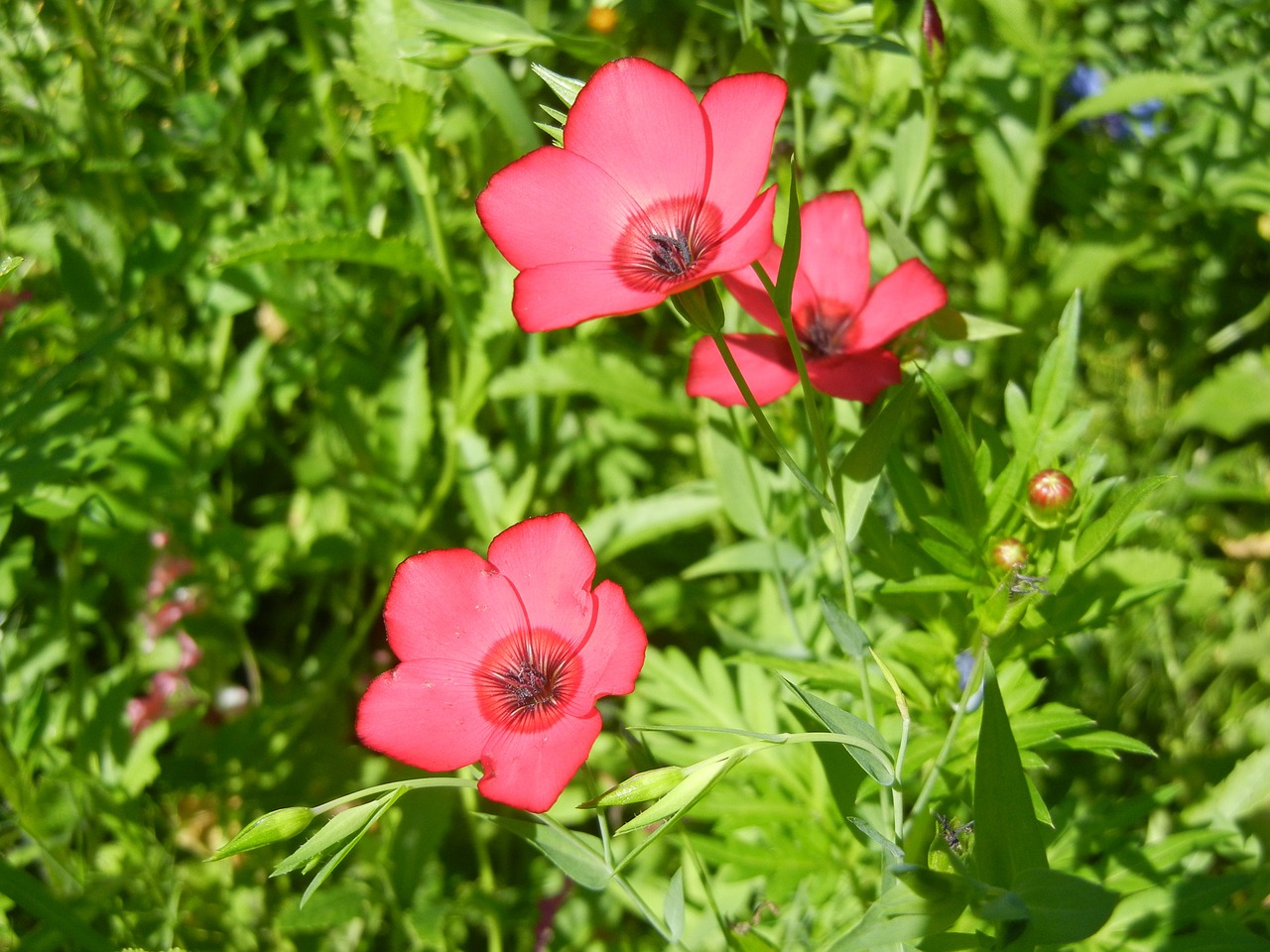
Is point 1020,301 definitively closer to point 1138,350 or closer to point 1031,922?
point 1138,350

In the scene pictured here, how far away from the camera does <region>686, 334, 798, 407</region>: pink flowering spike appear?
1.05 metres

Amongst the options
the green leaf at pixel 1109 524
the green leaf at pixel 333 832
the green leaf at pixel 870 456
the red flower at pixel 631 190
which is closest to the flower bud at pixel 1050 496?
the green leaf at pixel 1109 524

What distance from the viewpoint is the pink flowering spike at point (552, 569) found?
0.95 metres

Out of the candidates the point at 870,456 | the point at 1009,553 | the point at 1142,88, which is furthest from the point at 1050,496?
the point at 1142,88

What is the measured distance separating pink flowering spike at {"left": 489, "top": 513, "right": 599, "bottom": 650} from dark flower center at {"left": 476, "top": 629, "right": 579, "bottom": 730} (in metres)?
0.03

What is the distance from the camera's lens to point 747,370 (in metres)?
1.09

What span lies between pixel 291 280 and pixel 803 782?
114cm

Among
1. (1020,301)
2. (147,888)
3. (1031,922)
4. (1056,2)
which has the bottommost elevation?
(147,888)

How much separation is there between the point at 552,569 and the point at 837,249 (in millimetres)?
516

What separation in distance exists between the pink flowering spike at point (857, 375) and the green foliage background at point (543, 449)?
129 mm

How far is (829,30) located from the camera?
1.39 m

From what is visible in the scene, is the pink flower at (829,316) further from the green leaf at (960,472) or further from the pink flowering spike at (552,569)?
the pink flowering spike at (552,569)

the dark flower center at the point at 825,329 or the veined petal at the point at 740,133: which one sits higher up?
the veined petal at the point at 740,133

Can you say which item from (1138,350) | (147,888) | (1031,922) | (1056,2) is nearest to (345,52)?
(1056,2)
